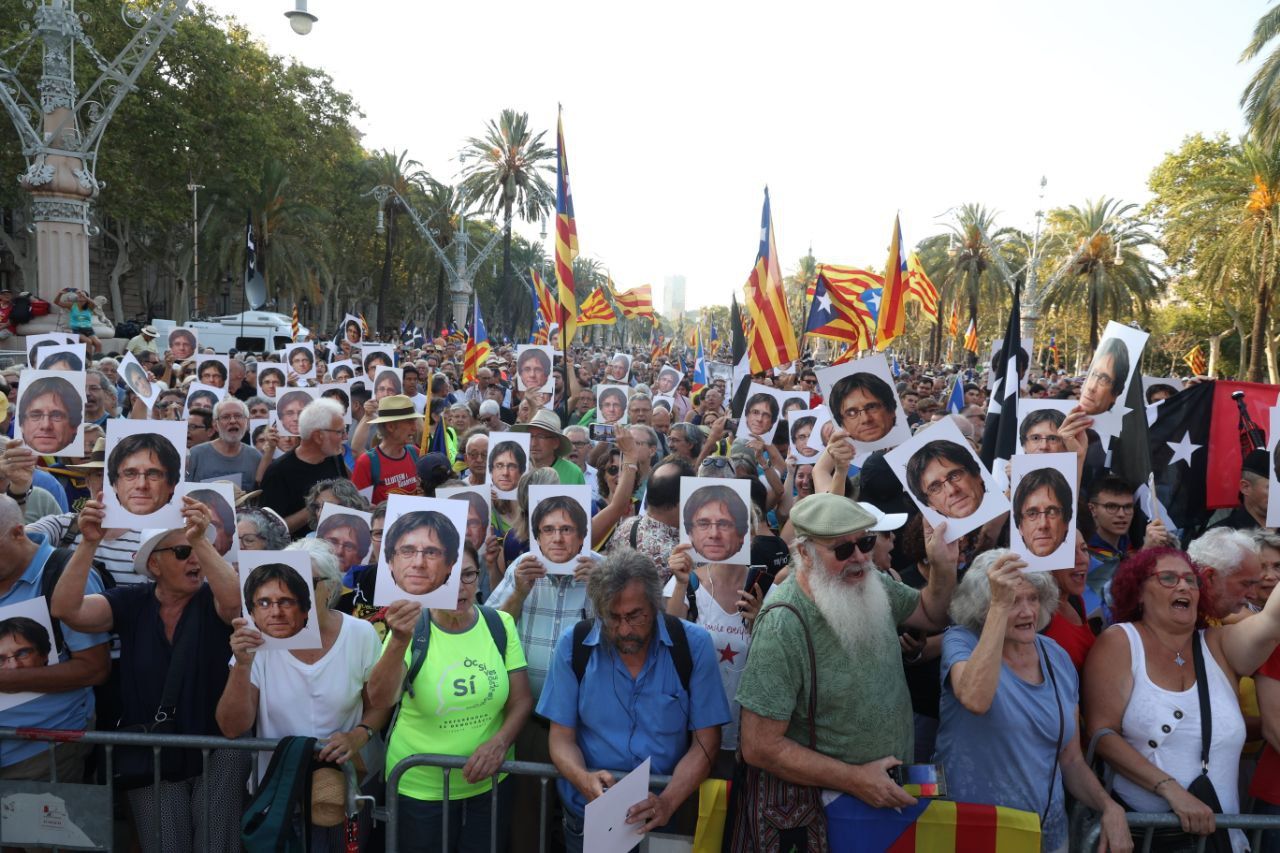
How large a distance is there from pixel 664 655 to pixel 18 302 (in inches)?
749

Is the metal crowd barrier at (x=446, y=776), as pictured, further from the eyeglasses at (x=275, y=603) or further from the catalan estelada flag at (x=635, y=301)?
the catalan estelada flag at (x=635, y=301)

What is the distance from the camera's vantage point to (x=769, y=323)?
8.82 m

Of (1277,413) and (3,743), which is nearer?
(3,743)

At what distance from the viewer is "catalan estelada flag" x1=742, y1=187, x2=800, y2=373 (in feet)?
28.4

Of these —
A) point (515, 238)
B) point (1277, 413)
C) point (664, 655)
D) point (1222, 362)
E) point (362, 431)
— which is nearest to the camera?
point (664, 655)

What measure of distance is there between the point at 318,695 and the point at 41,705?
1.06 m

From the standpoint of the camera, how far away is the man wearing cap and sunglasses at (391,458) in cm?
619

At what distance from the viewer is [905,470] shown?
354cm

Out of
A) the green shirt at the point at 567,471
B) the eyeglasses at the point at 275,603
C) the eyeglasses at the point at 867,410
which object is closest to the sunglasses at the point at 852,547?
the eyeglasses at the point at 867,410

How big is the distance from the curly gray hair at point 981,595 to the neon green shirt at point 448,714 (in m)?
1.72

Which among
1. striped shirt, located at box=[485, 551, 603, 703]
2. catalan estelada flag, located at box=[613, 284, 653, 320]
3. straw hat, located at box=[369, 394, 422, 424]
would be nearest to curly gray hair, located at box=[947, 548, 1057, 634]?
striped shirt, located at box=[485, 551, 603, 703]

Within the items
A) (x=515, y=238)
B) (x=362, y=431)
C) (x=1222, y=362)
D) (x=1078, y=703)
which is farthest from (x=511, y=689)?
(x=515, y=238)

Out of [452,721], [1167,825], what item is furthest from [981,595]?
[452,721]

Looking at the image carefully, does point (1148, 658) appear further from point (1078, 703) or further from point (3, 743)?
point (3, 743)
